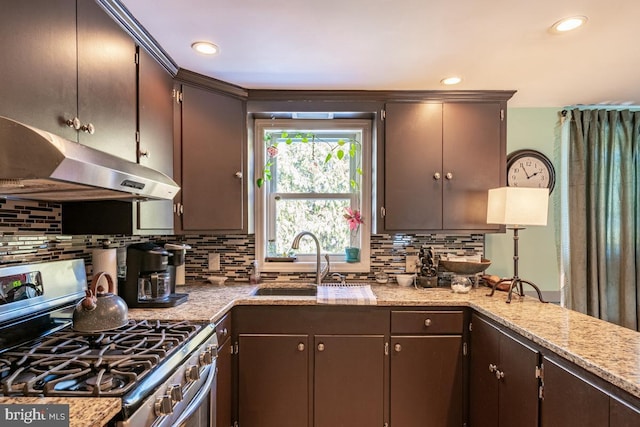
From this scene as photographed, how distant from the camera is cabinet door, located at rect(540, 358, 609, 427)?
3.47ft

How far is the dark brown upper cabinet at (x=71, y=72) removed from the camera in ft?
3.33

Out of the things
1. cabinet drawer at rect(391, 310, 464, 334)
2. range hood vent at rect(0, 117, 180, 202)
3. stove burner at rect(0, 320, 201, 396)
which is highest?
range hood vent at rect(0, 117, 180, 202)

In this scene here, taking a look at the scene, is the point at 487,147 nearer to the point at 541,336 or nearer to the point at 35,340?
the point at 541,336

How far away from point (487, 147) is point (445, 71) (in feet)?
2.12

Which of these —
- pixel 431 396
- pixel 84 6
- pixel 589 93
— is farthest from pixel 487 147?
pixel 84 6

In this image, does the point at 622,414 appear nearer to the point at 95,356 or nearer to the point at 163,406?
the point at 163,406

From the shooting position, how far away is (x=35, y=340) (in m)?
1.28

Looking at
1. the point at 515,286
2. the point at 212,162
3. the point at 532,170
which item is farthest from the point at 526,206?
the point at 212,162

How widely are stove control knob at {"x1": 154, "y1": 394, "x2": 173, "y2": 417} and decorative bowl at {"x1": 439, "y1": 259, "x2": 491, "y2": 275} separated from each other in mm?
1861

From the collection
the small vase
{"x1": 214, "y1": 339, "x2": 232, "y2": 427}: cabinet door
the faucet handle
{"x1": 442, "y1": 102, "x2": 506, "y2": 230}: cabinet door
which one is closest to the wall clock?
{"x1": 442, "y1": 102, "x2": 506, "y2": 230}: cabinet door

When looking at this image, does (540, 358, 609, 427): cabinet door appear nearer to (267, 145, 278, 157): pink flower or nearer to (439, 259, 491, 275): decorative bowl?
(439, 259, 491, 275): decorative bowl

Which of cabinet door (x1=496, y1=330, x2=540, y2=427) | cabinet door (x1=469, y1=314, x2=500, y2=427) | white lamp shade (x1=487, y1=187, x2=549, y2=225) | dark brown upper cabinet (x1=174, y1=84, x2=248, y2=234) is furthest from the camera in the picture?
dark brown upper cabinet (x1=174, y1=84, x2=248, y2=234)

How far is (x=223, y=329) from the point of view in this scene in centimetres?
181

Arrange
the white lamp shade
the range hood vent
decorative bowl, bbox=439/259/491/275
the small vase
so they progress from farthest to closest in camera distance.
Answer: the small vase, decorative bowl, bbox=439/259/491/275, the white lamp shade, the range hood vent
